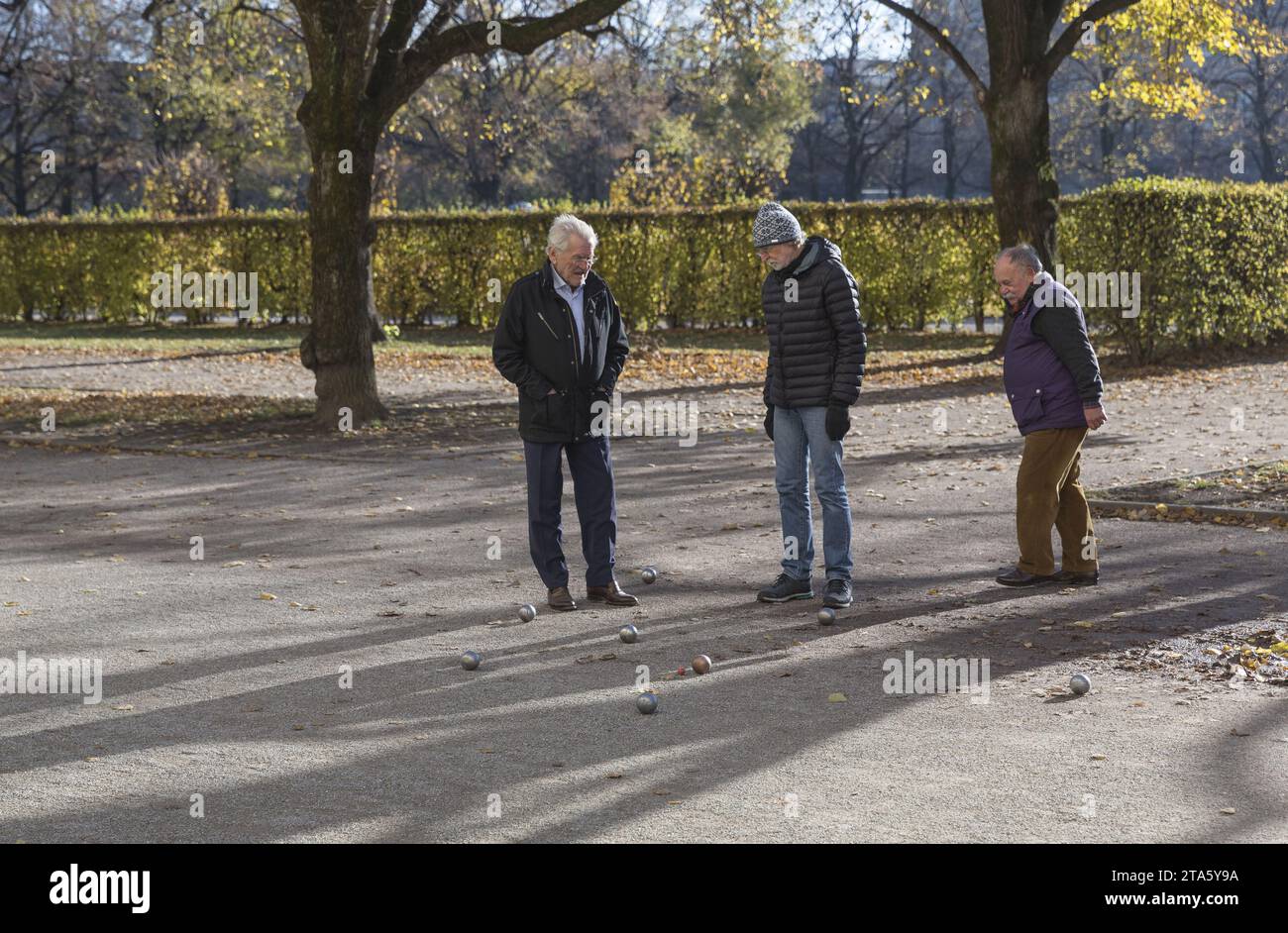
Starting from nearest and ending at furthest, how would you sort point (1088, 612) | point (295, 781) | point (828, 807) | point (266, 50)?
point (828, 807)
point (295, 781)
point (1088, 612)
point (266, 50)

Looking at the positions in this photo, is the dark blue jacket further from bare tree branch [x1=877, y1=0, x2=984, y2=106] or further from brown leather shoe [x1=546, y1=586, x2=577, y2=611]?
bare tree branch [x1=877, y1=0, x2=984, y2=106]

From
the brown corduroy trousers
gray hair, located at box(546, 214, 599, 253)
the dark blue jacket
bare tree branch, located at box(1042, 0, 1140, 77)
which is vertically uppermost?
bare tree branch, located at box(1042, 0, 1140, 77)

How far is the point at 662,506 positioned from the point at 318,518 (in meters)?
2.48

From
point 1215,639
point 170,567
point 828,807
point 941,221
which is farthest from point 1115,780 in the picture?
point 941,221

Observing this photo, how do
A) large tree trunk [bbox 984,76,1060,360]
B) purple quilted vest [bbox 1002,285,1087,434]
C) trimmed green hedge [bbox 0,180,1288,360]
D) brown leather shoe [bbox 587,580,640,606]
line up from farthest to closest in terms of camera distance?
large tree trunk [bbox 984,76,1060,360] → trimmed green hedge [bbox 0,180,1288,360] → purple quilted vest [bbox 1002,285,1087,434] → brown leather shoe [bbox 587,580,640,606]

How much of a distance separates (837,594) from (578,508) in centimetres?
144

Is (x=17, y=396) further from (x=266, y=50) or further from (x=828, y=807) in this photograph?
(x=828, y=807)

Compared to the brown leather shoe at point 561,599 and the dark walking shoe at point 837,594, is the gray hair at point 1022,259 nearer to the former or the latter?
the dark walking shoe at point 837,594

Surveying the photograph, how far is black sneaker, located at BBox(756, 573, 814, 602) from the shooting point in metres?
8.13

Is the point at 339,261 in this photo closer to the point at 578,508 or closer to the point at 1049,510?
the point at 578,508

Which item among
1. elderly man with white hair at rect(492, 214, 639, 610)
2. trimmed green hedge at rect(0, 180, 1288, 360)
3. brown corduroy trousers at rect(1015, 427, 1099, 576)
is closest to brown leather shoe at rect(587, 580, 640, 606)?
elderly man with white hair at rect(492, 214, 639, 610)

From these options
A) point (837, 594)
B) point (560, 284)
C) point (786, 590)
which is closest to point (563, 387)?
point (560, 284)

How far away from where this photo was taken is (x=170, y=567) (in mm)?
9211

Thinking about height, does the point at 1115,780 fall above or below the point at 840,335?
below
